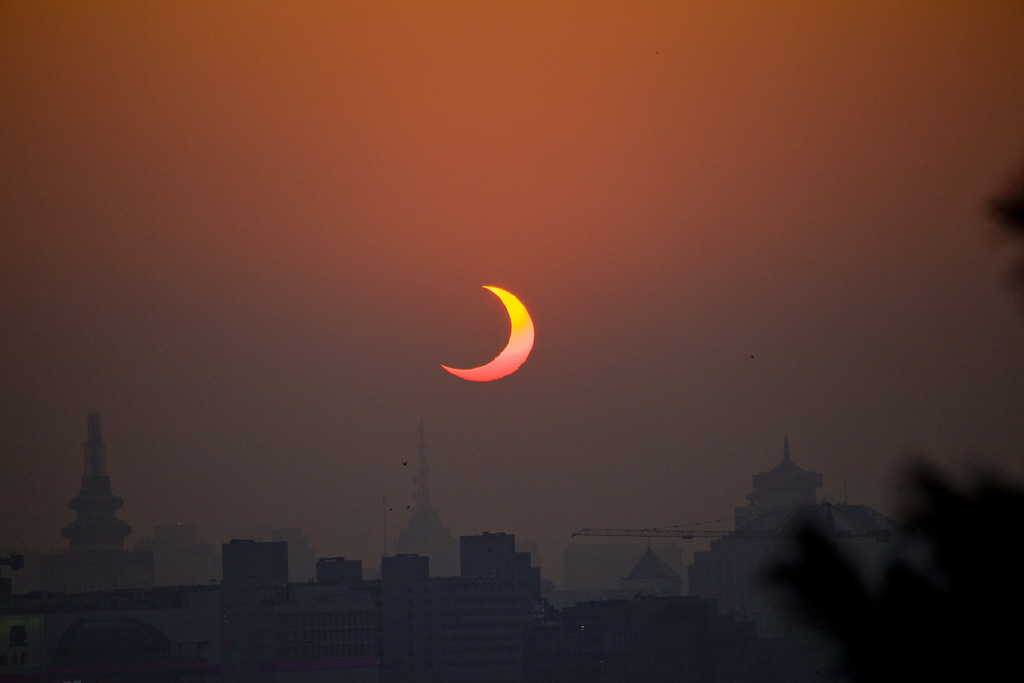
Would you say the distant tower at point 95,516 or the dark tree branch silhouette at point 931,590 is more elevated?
the distant tower at point 95,516

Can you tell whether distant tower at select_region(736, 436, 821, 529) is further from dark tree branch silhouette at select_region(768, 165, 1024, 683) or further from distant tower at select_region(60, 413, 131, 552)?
dark tree branch silhouette at select_region(768, 165, 1024, 683)

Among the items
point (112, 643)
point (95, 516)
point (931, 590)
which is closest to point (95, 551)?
point (95, 516)

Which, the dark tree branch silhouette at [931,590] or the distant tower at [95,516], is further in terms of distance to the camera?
the distant tower at [95,516]

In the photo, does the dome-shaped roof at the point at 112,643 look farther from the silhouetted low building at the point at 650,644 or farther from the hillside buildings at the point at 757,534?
the hillside buildings at the point at 757,534

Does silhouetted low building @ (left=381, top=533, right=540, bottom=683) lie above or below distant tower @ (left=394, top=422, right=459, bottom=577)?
below

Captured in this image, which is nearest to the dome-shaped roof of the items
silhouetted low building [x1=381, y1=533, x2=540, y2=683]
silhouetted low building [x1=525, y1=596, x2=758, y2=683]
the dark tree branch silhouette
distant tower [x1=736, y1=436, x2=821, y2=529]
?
silhouetted low building [x1=381, y1=533, x2=540, y2=683]

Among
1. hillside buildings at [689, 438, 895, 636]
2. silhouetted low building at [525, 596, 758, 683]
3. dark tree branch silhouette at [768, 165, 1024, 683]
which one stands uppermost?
hillside buildings at [689, 438, 895, 636]

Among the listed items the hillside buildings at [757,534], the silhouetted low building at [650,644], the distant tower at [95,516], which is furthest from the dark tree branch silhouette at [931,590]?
the distant tower at [95,516]

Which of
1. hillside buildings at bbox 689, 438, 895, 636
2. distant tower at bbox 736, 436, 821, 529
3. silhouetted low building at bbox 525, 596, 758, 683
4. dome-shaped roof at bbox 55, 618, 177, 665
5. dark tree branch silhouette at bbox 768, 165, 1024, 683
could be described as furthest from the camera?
distant tower at bbox 736, 436, 821, 529
